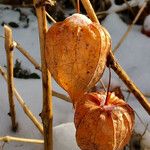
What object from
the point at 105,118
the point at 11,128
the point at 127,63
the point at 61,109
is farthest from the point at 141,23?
the point at 105,118

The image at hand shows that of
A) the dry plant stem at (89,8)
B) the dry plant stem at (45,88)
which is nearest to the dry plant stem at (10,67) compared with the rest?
the dry plant stem at (45,88)

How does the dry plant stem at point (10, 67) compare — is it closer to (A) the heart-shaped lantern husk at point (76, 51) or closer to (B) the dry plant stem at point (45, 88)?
(B) the dry plant stem at point (45, 88)

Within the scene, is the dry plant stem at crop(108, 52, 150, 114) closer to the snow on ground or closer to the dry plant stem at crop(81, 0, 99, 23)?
the dry plant stem at crop(81, 0, 99, 23)

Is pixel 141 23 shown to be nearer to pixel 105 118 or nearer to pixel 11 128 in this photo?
pixel 11 128

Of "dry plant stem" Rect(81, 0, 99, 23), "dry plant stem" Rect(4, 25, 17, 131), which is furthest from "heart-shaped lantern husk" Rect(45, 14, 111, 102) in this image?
"dry plant stem" Rect(4, 25, 17, 131)

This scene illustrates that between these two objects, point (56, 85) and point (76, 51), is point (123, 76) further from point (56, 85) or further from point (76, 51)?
point (56, 85)

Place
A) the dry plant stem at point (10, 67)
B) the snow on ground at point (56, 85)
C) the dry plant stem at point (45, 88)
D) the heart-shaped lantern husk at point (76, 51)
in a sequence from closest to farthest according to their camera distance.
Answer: the heart-shaped lantern husk at point (76, 51)
the dry plant stem at point (45, 88)
the dry plant stem at point (10, 67)
the snow on ground at point (56, 85)

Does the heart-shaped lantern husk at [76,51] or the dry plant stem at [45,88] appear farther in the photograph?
the dry plant stem at [45,88]
